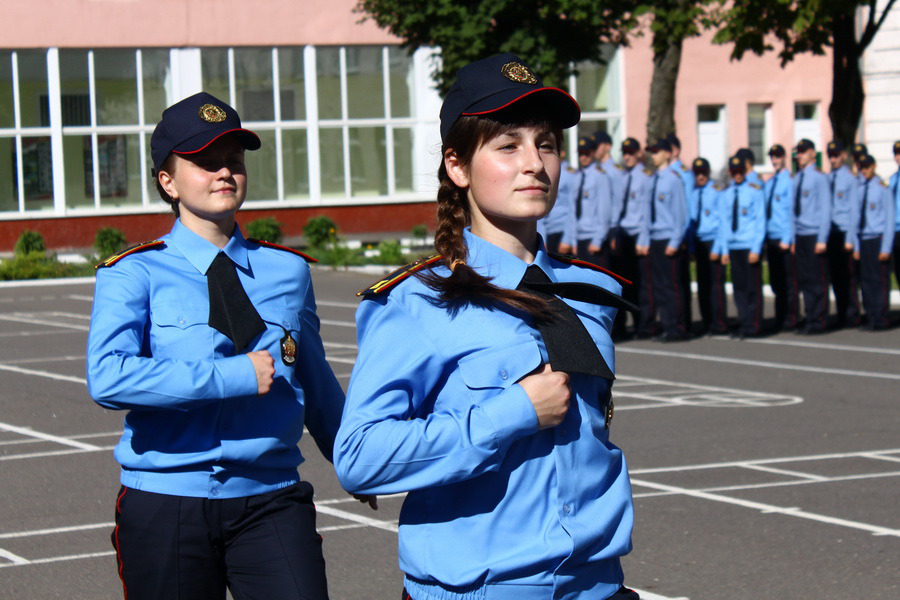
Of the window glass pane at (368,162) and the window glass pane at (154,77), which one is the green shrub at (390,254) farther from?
the window glass pane at (154,77)

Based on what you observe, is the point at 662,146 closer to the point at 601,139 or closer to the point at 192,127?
the point at 601,139

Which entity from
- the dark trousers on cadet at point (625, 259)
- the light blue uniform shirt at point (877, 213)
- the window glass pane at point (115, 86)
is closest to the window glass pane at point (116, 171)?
the window glass pane at point (115, 86)

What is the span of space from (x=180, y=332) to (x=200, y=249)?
28 centimetres

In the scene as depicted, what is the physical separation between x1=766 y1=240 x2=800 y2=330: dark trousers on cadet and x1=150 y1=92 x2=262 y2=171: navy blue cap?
1319cm

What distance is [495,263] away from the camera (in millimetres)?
2836

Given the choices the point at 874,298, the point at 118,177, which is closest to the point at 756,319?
the point at 874,298

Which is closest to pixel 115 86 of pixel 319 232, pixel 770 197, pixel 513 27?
pixel 319 232

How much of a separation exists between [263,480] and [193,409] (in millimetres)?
275

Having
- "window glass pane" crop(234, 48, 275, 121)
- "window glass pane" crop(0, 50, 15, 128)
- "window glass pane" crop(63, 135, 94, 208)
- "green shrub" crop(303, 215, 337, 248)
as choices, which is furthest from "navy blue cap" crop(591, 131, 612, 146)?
"window glass pane" crop(0, 50, 15, 128)

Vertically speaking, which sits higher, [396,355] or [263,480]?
[396,355]

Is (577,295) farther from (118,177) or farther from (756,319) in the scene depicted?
(118,177)

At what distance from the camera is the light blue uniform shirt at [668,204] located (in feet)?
52.1

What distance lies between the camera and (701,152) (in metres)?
38.7

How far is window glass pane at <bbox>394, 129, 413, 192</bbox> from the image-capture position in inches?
1451
